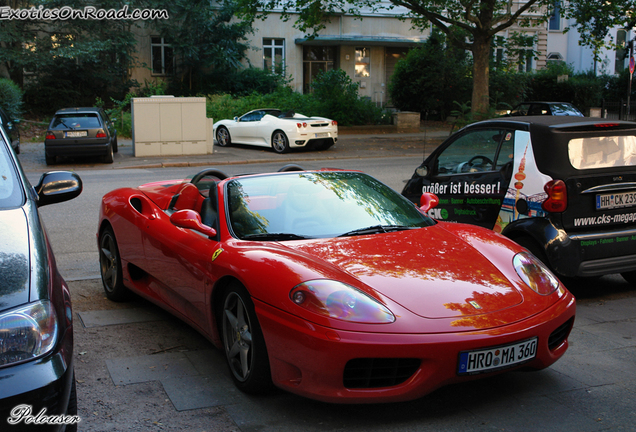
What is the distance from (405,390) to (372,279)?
63 centimetres

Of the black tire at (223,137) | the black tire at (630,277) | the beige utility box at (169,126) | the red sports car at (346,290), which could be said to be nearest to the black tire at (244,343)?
the red sports car at (346,290)

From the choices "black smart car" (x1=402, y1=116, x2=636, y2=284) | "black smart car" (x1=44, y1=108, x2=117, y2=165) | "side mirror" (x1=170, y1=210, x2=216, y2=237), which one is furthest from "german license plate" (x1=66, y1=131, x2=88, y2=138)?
"side mirror" (x1=170, y1=210, x2=216, y2=237)

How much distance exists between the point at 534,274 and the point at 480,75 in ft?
73.5

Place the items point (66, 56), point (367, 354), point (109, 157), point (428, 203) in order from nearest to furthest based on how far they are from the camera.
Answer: point (367, 354) < point (428, 203) < point (109, 157) < point (66, 56)

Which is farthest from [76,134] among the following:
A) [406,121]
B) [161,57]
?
[161,57]

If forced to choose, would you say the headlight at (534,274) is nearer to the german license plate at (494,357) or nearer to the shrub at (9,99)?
the german license plate at (494,357)

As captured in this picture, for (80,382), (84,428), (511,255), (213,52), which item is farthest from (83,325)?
(213,52)

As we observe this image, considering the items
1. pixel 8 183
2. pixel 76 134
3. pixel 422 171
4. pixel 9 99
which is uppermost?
pixel 9 99

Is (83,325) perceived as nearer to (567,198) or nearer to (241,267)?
(241,267)

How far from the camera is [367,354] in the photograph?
3148 millimetres

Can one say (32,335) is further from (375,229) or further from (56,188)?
(375,229)

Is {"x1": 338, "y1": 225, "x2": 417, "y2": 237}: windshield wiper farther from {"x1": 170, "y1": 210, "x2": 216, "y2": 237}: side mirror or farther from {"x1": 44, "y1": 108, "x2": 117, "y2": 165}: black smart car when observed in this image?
{"x1": 44, "y1": 108, "x2": 117, "y2": 165}: black smart car

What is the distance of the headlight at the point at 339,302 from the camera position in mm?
3254

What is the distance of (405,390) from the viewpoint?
321 cm
